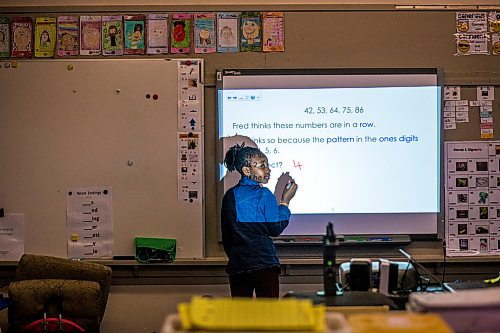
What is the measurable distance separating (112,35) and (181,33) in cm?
41

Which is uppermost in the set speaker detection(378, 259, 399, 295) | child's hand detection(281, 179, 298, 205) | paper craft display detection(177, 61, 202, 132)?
paper craft display detection(177, 61, 202, 132)

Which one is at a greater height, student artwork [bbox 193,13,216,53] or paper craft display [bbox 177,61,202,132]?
student artwork [bbox 193,13,216,53]

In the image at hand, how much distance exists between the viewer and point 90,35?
3.85 m

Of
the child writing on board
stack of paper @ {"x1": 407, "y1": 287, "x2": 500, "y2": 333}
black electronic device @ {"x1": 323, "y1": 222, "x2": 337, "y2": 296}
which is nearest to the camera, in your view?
stack of paper @ {"x1": 407, "y1": 287, "x2": 500, "y2": 333}

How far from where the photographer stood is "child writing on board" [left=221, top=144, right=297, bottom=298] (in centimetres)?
350

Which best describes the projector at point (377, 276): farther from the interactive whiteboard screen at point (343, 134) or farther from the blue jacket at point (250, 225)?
the interactive whiteboard screen at point (343, 134)

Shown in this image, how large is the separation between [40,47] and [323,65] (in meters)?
1.69

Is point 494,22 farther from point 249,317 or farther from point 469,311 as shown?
point 249,317

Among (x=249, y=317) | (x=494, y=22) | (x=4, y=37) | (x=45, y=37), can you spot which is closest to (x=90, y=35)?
(x=45, y=37)

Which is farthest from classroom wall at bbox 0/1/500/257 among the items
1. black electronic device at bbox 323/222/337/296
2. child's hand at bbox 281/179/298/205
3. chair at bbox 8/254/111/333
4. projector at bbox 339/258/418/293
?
black electronic device at bbox 323/222/337/296

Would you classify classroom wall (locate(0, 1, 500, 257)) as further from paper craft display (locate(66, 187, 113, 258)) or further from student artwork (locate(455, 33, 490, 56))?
paper craft display (locate(66, 187, 113, 258))

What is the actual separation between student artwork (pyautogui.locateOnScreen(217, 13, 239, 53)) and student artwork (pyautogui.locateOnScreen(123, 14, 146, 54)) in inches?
17.6

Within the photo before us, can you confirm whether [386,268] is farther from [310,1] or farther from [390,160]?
[310,1]

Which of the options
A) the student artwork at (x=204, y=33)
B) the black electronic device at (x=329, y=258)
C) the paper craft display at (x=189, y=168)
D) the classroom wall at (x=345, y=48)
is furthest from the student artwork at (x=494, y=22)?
the black electronic device at (x=329, y=258)
